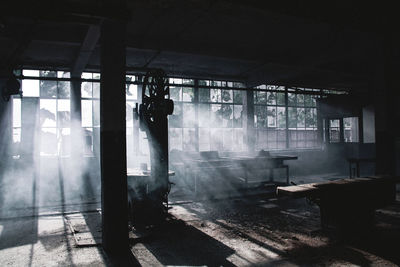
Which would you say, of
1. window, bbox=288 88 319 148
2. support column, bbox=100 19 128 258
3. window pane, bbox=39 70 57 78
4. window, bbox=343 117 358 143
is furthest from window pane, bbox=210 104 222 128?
window, bbox=343 117 358 143

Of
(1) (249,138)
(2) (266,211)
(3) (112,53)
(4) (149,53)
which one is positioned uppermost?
(4) (149,53)

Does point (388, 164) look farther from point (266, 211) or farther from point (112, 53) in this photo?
point (112, 53)

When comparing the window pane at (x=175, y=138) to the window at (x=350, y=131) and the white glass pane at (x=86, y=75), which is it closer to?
the white glass pane at (x=86, y=75)

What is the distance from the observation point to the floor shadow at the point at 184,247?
4.56 m

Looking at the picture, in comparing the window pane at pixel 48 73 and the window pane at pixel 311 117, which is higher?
the window pane at pixel 48 73

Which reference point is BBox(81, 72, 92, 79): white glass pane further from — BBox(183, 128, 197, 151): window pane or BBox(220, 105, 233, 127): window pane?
BBox(220, 105, 233, 127): window pane

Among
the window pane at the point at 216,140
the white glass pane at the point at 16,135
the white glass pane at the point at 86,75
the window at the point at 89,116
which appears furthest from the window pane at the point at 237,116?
the white glass pane at the point at 16,135

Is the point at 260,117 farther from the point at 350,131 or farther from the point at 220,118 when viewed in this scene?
the point at 350,131

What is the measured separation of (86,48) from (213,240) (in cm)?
683

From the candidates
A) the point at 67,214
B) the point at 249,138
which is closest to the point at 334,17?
the point at 67,214

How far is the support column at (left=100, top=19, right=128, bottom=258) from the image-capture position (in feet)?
16.4

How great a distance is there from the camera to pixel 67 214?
760cm

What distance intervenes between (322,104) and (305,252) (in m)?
13.2

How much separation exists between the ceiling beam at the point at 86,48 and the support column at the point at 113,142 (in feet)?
9.81
